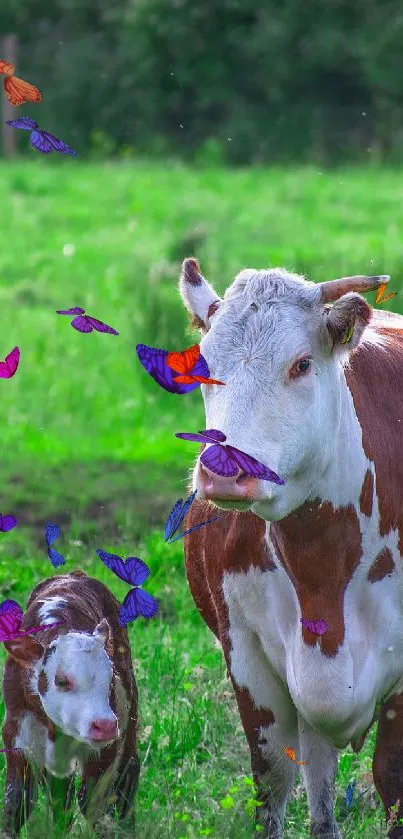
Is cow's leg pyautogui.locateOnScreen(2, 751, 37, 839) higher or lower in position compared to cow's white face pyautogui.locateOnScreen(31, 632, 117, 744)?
lower

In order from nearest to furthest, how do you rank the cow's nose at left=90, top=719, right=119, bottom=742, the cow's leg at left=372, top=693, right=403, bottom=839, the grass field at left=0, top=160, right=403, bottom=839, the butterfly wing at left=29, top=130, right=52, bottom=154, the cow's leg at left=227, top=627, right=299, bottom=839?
the butterfly wing at left=29, top=130, right=52, bottom=154 < the cow's nose at left=90, top=719, right=119, bottom=742 < the cow's leg at left=372, top=693, right=403, bottom=839 < the cow's leg at left=227, top=627, right=299, bottom=839 < the grass field at left=0, top=160, right=403, bottom=839

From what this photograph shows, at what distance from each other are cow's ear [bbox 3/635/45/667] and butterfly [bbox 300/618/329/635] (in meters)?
0.73

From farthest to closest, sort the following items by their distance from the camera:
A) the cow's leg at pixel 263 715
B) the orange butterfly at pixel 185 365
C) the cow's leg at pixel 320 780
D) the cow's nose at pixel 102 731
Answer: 1. the cow's leg at pixel 320 780
2. the cow's leg at pixel 263 715
3. the cow's nose at pixel 102 731
4. the orange butterfly at pixel 185 365

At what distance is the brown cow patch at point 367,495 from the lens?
453cm

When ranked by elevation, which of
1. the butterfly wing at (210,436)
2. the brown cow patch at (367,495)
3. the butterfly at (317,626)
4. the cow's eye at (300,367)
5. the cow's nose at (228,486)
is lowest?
the butterfly at (317,626)

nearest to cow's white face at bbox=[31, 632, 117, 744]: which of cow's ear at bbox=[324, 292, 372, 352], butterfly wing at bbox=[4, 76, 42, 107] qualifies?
cow's ear at bbox=[324, 292, 372, 352]

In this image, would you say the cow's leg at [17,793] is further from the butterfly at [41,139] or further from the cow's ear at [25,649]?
the butterfly at [41,139]

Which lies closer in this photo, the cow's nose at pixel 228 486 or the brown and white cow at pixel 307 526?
the cow's nose at pixel 228 486

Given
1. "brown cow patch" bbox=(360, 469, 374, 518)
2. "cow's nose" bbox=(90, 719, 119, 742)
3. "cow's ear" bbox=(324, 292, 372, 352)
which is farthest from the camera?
"brown cow patch" bbox=(360, 469, 374, 518)

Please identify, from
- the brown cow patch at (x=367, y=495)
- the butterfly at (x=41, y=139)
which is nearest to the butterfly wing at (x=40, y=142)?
the butterfly at (x=41, y=139)

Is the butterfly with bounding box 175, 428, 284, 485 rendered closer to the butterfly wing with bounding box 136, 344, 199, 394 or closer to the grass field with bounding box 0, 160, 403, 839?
Answer: the butterfly wing with bounding box 136, 344, 199, 394

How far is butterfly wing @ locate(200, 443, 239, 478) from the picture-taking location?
149 inches

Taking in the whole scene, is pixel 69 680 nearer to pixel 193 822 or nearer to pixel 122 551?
pixel 193 822

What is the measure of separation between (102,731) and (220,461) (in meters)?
0.90
